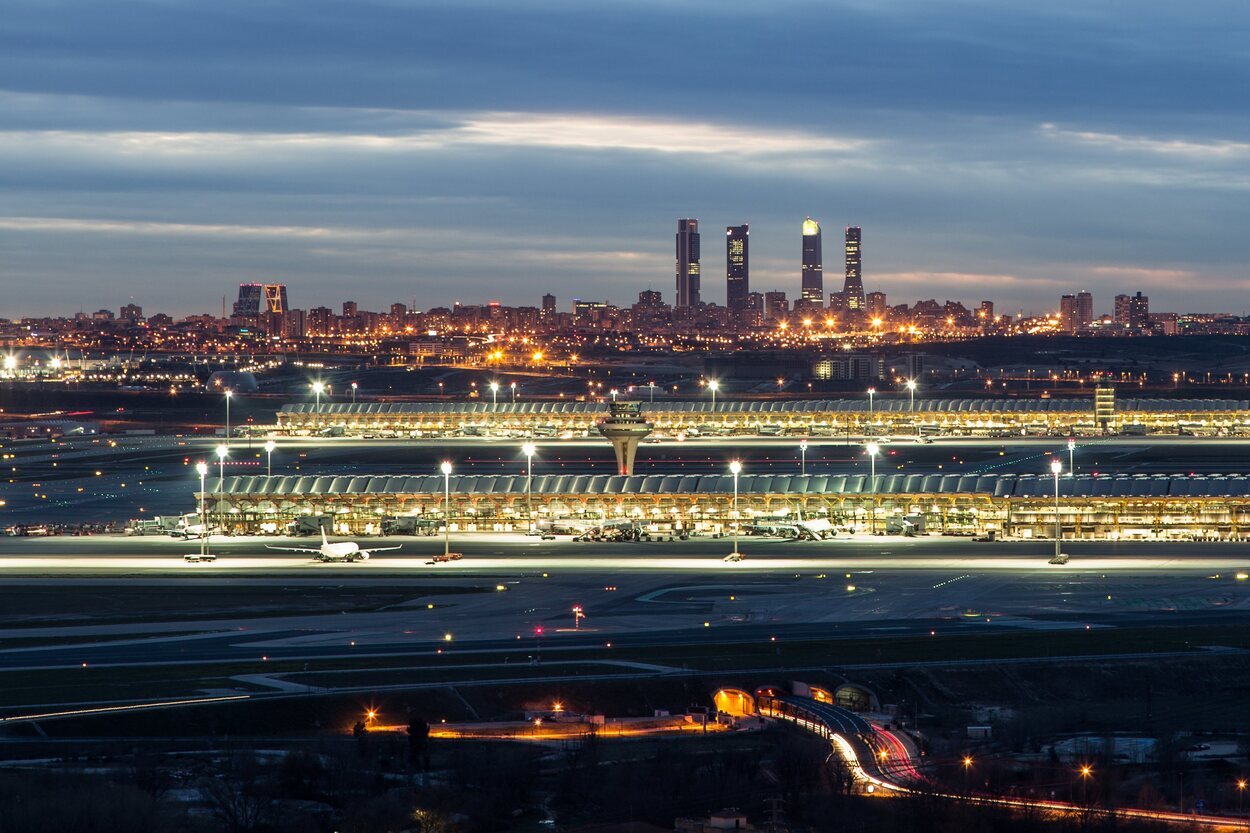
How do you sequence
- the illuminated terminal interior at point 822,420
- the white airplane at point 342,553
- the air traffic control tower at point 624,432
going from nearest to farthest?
the white airplane at point 342,553 → the air traffic control tower at point 624,432 → the illuminated terminal interior at point 822,420

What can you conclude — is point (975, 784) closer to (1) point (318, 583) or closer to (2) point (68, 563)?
(1) point (318, 583)

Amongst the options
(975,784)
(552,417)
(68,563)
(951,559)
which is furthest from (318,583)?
(552,417)

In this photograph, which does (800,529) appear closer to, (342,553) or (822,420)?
(342,553)

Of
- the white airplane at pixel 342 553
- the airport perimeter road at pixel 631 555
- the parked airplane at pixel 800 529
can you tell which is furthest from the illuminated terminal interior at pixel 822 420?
the white airplane at pixel 342 553

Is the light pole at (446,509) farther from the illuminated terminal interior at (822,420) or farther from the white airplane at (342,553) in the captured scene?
the illuminated terminal interior at (822,420)

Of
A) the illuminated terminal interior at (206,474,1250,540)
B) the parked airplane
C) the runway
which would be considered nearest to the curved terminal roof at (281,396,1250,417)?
the illuminated terminal interior at (206,474,1250,540)

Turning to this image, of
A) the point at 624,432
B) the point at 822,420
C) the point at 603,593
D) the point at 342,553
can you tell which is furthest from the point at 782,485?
the point at 822,420

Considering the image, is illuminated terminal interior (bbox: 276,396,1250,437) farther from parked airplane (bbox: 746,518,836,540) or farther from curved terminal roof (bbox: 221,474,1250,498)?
parked airplane (bbox: 746,518,836,540)
